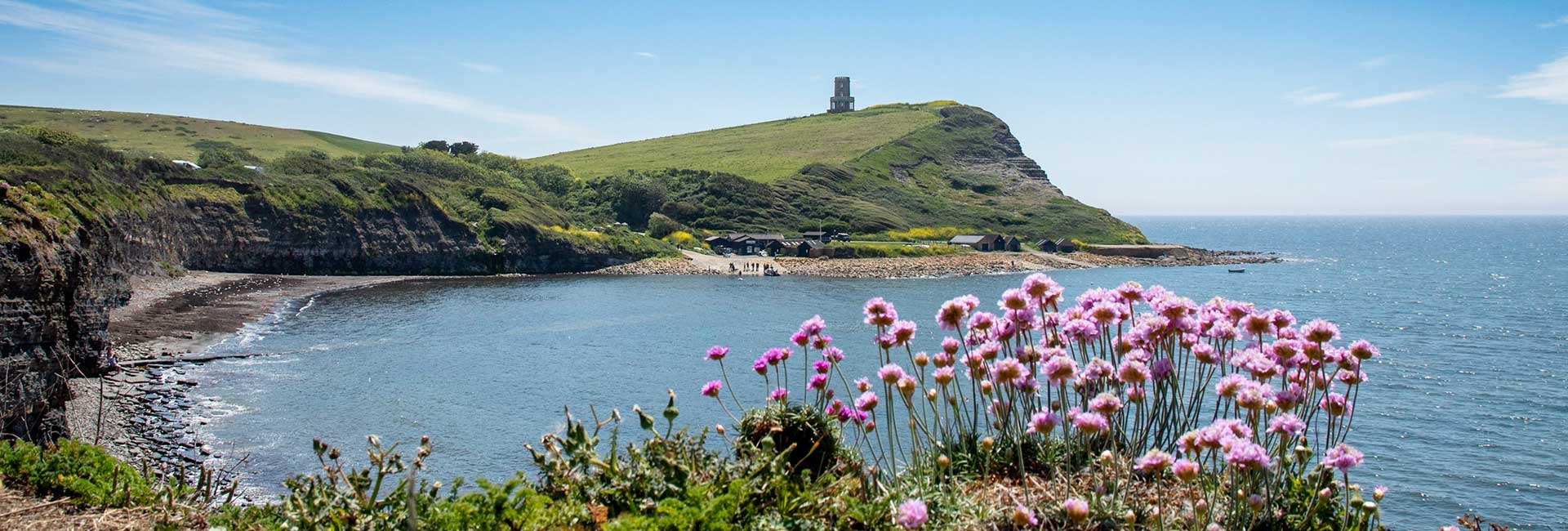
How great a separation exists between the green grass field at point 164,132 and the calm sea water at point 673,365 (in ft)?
192

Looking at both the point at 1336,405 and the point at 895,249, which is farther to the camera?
the point at 895,249

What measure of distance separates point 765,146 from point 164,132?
81794 mm

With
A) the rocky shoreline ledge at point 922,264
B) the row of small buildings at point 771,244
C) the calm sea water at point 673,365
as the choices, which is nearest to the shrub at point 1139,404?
the calm sea water at point 673,365

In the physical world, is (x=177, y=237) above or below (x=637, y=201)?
below

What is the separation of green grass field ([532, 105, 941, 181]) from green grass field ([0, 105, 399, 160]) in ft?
120

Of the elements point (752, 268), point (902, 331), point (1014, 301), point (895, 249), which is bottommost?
point (752, 268)

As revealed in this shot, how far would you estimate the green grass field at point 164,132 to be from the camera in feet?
354

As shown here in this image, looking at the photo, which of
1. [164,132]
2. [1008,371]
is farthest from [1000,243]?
[1008,371]

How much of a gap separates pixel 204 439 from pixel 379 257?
176 feet

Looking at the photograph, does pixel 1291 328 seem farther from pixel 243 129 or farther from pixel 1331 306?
pixel 243 129

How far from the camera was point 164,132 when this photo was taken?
395ft

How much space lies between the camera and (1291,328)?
225 inches

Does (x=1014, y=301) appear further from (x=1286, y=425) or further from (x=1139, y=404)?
(x=1286, y=425)

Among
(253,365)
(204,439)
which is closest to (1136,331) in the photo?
(204,439)
